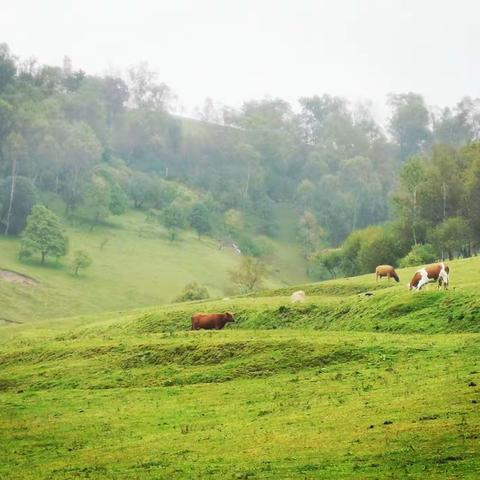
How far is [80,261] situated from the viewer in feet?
354

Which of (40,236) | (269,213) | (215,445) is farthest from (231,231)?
(215,445)

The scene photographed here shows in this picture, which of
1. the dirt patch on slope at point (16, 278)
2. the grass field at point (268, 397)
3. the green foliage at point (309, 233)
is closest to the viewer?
the grass field at point (268, 397)

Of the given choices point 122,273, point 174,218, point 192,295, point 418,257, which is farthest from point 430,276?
point 174,218

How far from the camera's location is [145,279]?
113438 mm

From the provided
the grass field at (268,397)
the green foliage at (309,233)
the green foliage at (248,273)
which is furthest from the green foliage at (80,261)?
the grass field at (268,397)

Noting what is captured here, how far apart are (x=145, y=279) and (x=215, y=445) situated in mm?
95576

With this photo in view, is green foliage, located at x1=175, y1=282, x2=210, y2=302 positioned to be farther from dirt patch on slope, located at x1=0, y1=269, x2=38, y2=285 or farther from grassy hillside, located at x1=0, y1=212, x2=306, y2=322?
dirt patch on slope, located at x1=0, y1=269, x2=38, y2=285

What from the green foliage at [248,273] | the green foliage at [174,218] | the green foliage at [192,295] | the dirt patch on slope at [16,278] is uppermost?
the green foliage at [174,218]

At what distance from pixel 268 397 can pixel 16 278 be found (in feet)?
266

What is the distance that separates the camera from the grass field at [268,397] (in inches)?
660

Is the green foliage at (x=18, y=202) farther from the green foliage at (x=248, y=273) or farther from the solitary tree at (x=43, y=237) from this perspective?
the green foliage at (x=248, y=273)

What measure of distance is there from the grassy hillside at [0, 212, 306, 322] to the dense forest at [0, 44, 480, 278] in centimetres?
435

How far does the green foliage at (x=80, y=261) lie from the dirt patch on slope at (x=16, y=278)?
339 inches

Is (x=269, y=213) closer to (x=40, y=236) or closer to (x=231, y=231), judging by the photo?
(x=231, y=231)
